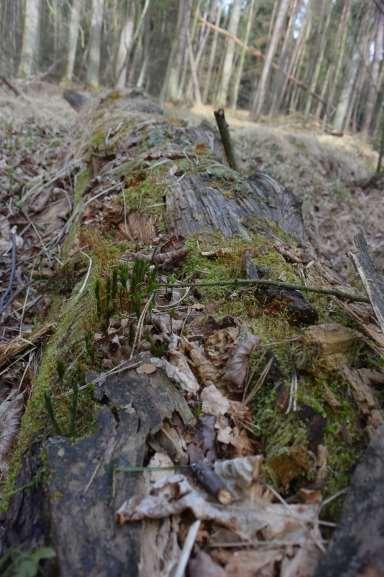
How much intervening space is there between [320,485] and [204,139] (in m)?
3.72

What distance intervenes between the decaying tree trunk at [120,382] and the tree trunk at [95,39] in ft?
44.2

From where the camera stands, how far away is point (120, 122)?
15.7ft

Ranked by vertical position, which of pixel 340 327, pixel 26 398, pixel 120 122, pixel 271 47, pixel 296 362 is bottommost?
pixel 26 398

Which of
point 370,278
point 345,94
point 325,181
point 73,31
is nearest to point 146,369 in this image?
point 370,278

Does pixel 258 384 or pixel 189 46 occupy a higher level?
pixel 189 46

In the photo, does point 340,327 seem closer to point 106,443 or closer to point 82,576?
point 106,443

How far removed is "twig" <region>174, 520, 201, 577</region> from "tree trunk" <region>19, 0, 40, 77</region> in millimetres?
14139

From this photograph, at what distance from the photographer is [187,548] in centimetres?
112

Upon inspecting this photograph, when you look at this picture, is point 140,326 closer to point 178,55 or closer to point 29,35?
point 29,35

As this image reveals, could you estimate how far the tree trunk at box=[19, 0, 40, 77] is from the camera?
39.5 ft

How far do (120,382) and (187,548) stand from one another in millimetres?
630

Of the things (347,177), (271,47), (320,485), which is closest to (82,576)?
(320,485)

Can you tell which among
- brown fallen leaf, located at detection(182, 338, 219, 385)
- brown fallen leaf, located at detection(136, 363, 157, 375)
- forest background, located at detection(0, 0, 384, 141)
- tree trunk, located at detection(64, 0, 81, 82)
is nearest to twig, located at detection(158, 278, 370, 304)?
brown fallen leaf, located at detection(182, 338, 219, 385)

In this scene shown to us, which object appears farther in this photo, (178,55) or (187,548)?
(178,55)
